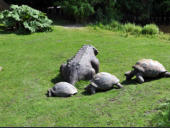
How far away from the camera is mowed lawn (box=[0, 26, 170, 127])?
543 centimetres

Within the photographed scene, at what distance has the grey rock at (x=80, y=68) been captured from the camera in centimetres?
739

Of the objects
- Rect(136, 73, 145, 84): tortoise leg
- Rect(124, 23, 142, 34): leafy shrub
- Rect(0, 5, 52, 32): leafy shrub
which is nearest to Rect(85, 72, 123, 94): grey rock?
Rect(136, 73, 145, 84): tortoise leg

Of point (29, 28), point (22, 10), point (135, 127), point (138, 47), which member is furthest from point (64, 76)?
point (22, 10)

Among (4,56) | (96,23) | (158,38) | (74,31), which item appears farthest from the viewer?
(96,23)

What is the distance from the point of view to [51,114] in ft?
18.7

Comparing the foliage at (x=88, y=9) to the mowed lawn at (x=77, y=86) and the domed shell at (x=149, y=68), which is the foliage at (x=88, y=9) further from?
the domed shell at (x=149, y=68)

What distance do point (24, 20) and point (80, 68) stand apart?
760 centimetres

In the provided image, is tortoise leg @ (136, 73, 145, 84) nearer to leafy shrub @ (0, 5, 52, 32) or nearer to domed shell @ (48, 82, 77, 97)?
domed shell @ (48, 82, 77, 97)

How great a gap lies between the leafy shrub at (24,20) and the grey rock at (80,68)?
6.52m

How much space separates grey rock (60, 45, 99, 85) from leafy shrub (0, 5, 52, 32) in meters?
6.52

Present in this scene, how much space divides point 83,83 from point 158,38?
721 cm

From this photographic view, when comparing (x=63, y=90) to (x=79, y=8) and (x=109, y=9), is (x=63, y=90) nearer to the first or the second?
(x=79, y=8)

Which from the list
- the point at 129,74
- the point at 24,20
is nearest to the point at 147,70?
the point at 129,74

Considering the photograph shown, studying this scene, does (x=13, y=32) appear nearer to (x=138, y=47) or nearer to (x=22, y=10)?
(x=22, y=10)
